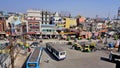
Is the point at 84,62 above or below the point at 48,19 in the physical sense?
below

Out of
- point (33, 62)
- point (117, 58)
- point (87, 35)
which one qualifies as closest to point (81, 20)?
point (87, 35)

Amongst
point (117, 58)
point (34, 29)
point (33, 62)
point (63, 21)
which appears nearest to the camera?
point (117, 58)

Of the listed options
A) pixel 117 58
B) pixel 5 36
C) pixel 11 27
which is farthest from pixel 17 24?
pixel 117 58

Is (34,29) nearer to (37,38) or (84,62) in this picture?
(37,38)

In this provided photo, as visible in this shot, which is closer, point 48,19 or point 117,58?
point 117,58

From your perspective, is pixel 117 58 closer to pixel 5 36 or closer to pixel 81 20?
pixel 5 36

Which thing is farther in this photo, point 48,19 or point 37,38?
point 48,19

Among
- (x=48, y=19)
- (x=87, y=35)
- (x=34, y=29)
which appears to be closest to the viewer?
(x=34, y=29)

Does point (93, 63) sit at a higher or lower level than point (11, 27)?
lower

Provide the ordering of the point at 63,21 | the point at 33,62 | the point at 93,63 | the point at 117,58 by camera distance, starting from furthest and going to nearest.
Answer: the point at 63,21 < the point at 93,63 < the point at 33,62 < the point at 117,58
